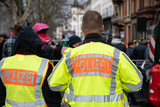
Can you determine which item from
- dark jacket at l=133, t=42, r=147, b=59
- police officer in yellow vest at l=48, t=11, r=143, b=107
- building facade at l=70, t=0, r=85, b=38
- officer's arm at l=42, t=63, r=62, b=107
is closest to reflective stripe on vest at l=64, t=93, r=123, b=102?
police officer in yellow vest at l=48, t=11, r=143, b=107

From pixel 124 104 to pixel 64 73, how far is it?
71cm

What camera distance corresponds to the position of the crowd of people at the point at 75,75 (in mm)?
2443

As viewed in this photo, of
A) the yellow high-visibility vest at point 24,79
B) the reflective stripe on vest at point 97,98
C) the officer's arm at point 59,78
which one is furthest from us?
the yellow high-visibility vest at point 24,79

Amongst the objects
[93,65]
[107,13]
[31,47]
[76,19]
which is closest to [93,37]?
[93,65]

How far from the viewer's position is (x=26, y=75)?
2.79m

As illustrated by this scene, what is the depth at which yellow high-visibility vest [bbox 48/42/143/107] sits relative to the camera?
2.42 meters

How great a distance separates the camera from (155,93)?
582 centimetres

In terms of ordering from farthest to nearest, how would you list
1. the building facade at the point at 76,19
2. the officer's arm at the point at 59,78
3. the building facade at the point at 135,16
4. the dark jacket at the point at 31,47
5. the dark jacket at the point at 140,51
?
the building facade at the point at 76,19 → the building facade at the point at 135,16 → the dark jacket at the point at 140,51 → the dark jacket at the point at 31,47 → the officer's arm at the point at 59,78

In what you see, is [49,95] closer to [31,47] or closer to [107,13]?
[31,47]

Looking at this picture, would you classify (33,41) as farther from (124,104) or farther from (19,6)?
(19,6)

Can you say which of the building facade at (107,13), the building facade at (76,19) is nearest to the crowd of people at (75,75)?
the building facade at (107,13)

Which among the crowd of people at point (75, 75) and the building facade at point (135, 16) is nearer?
the crowd of people at point (75, 75)

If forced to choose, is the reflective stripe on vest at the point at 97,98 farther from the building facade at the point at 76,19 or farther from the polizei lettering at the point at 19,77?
the building facade at the point at 76,19

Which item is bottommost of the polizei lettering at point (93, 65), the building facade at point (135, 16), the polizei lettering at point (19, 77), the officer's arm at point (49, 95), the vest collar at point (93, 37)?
the officer's arm at point (49, 95)
